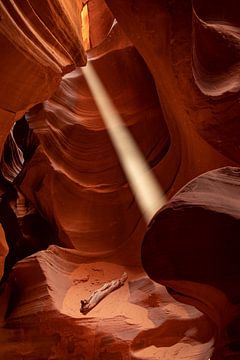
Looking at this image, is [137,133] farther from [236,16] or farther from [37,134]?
[236,16]

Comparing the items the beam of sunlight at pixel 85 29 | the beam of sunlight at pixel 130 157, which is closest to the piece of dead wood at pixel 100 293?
the beam of sunlight at pixel 130 157

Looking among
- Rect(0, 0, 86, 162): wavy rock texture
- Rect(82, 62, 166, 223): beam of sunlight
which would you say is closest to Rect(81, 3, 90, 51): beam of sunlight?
Rect(82, 62, 166, 223): beam of sunlight

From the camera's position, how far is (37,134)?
829cm

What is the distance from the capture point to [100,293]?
680 cm

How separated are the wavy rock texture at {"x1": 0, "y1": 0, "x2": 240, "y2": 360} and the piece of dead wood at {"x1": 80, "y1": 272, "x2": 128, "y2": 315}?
10cm

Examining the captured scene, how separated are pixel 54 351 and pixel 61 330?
27 centimetres

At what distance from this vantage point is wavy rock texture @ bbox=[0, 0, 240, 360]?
3516mm

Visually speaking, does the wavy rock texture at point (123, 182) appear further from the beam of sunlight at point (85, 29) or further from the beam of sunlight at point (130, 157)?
the beam of sunlight at point (85, 29)

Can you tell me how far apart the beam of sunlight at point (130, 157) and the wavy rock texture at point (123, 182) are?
131mm

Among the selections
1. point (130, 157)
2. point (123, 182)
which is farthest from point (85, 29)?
point (123, 182)

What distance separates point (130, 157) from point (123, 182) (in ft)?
1.49


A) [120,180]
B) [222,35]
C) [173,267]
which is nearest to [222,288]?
[173,267]

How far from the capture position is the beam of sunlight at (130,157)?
7762mm

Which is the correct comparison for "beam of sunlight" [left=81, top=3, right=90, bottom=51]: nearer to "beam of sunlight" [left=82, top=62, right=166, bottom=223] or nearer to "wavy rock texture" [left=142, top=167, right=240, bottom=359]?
"beam of sunlight" [left=82, top=62, right=166, bottom=223]
